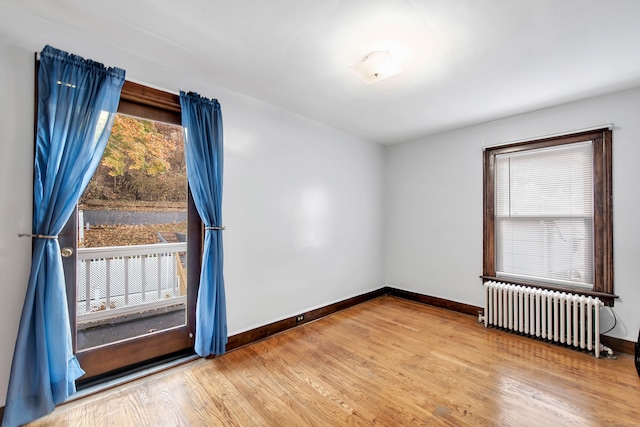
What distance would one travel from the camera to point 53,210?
1.71 metres

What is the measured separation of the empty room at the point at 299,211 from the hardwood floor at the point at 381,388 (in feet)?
0.07

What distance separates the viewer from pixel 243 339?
A: 2682mm

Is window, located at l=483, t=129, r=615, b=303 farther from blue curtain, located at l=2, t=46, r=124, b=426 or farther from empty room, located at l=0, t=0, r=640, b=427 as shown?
blue curtain, located at l=2, t=46, r=124, b=426

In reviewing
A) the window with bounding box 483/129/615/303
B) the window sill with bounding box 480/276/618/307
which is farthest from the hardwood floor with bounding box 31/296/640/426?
the window with bounding box 483/129/615/303

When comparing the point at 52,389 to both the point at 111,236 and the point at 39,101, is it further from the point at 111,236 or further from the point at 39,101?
the point at 39,101

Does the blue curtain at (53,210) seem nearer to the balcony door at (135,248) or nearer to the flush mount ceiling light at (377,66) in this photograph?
the balcony door at (135,248)

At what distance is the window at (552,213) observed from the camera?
269 centimetres

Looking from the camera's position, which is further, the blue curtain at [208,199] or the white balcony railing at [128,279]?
the blue curtain at [208,199]

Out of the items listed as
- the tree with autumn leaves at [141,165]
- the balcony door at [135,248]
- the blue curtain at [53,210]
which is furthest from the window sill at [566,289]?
the blue curtain at [53,210]

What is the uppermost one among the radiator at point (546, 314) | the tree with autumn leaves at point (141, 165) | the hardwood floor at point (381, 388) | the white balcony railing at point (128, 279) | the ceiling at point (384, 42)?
the ceiling at point (384, 42)

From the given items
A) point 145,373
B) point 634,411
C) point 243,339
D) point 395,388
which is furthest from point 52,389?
point 634,411

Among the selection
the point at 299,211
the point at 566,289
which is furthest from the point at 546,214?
the point at 299,211

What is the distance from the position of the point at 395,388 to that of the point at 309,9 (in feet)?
8.77

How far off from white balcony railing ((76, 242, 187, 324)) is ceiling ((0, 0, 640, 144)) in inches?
61.8
